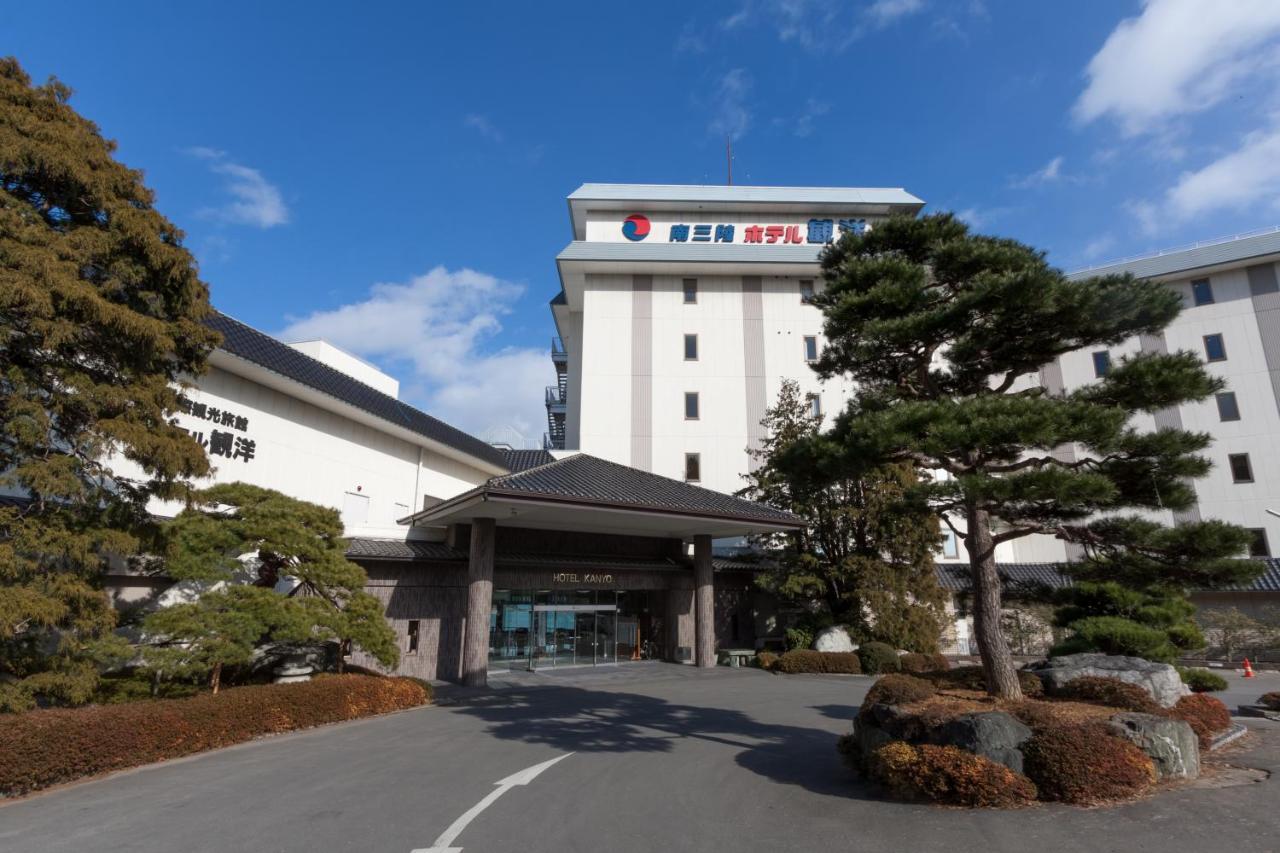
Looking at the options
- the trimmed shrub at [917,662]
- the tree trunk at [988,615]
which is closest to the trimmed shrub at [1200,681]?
the trimmed shrub at [917,662]

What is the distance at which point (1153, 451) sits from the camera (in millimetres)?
8391

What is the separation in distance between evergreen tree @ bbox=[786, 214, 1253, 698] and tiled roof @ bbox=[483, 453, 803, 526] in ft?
25.6

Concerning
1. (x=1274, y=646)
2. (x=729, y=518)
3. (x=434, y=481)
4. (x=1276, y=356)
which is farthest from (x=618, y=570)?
(x=1276, y=356)

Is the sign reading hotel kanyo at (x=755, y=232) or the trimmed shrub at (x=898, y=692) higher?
the sign reading hotel kanyo at (x=755, y=232)

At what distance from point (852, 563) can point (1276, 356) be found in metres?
22.4

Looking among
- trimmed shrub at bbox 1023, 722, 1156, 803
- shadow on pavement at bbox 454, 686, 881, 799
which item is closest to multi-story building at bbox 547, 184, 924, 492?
shadow on pavement at bbox 454, 686, 881, 799

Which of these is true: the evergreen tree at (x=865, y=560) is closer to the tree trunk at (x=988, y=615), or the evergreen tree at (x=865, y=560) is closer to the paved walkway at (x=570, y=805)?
the paved walkway at (x=570, y=805)

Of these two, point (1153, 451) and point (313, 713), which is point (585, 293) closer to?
point (313, 713)

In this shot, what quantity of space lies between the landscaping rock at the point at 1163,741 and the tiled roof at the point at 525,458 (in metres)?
22.2

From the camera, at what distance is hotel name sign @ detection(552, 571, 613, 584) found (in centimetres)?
2044

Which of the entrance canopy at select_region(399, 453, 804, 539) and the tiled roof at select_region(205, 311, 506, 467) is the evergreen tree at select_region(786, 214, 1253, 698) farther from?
the tiled roof at select_region(205, 311, 506, 467)

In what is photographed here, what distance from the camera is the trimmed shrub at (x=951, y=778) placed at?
21.0 feet

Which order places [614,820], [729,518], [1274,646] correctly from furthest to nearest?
[1274,646] < [729,518] < [614,820]

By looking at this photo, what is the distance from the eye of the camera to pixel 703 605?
22.3 metres
